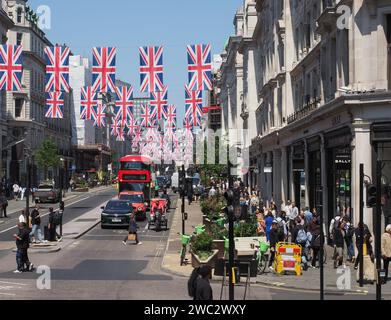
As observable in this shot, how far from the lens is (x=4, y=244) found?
32812mm

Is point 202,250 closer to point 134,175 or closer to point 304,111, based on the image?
point 304,111

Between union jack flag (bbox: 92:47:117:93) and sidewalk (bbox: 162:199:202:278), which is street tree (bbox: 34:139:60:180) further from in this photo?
union jack flag (bbox: 92:47:117:93)

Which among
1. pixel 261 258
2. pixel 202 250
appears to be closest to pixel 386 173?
pixel 261 258

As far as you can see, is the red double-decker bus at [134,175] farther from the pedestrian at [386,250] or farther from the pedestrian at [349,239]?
the pedestrian at [386,250]

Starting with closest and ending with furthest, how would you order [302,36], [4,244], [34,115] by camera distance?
1. [4,244]
2. [302,36]
3. [34,115]

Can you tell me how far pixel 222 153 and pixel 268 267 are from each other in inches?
1617

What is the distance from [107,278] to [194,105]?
3238 cm

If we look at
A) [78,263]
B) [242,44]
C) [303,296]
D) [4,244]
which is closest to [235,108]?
[242,44]

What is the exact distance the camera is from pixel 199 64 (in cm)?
3875

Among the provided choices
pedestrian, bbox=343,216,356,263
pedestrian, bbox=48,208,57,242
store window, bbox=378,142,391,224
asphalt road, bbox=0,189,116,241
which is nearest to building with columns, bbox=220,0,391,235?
store window, bbox=378,142,391,224

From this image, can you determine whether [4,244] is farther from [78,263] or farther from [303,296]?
[303,296]

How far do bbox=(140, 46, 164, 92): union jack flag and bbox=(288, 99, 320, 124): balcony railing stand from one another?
7.92 meters

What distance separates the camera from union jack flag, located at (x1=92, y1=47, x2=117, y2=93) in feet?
125
